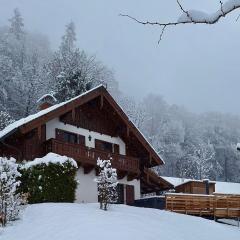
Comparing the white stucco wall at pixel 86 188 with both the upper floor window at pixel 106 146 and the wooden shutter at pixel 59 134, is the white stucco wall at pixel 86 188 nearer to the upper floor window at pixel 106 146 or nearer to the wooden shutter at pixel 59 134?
the wooden shutter at pixel 59 134

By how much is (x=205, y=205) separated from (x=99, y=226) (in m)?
13.3

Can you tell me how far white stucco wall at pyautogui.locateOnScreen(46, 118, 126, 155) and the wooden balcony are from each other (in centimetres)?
144

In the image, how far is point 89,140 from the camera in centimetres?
2908

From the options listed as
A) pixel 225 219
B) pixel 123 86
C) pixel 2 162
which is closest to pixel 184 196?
pixel 225 219

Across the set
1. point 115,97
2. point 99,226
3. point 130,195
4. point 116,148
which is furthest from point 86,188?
point 115,97

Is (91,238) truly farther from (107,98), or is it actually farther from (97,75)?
(97,75)

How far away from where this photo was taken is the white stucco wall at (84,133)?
2661 cm

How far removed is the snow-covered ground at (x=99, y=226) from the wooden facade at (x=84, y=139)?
5435mm

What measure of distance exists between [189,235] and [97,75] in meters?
45.8

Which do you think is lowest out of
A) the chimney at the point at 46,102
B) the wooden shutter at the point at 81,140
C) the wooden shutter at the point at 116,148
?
the wooden shutter at the point at 116,148

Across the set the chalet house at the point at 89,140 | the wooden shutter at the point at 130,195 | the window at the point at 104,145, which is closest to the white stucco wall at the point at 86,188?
the chalet house at the point at 89,140

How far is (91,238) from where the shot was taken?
46.1 ft

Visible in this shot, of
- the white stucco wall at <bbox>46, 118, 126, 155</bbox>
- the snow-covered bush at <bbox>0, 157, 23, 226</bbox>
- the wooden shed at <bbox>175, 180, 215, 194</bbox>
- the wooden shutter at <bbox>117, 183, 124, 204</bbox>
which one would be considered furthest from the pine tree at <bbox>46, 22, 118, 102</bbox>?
the snow-covered bush at <bbox>0, 157, 23, 226</bbox>

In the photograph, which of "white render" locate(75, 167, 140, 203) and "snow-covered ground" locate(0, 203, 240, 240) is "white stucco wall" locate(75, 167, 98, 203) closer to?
"white render" locate(75, 167, 140, 203)
